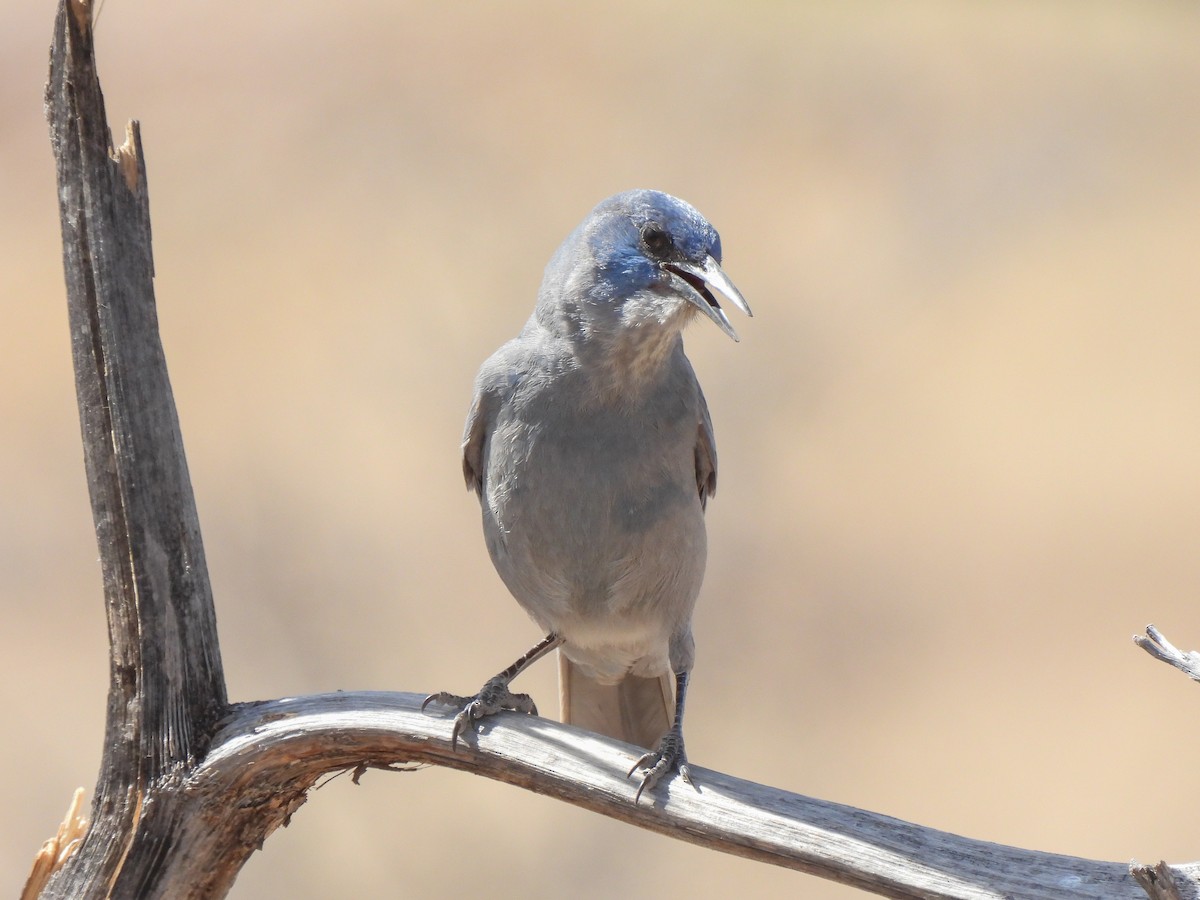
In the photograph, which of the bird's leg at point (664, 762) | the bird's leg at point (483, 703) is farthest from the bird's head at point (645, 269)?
the bird's leg at point (664, 762)

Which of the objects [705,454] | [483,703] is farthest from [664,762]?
[705,454]

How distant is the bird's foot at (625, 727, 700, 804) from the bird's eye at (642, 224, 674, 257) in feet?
4.77

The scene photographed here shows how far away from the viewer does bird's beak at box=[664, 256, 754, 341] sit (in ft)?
11.1

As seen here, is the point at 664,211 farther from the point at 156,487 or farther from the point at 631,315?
the point at 156,487

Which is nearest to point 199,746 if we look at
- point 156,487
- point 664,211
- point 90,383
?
point 156,487

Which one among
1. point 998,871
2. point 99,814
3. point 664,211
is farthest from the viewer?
point 664,211

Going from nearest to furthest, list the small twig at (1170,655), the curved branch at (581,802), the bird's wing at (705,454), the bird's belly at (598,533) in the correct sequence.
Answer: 1. the small twig at (1170,655)
2. the curved branch at (581,802)
3. the bird's belly at (598,533)
4. the bird's wing at (705,454)

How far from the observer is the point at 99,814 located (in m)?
3.14

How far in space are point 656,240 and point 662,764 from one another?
1.52 m

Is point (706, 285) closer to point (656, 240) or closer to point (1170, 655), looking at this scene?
point (656, 240)

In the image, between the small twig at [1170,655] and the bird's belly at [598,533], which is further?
the bird's belly at [598,533]

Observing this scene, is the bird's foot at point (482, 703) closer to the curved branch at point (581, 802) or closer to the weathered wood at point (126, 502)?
the curved branch at point (581, 802)

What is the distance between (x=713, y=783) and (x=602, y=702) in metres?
1.43

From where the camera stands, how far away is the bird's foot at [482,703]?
3.35 meters
